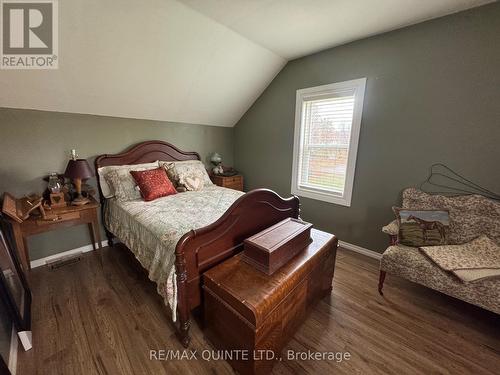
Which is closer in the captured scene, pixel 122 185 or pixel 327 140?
pixel 122 185

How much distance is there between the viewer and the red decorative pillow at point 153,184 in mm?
2296

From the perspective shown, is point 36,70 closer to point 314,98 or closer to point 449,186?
point 314,98

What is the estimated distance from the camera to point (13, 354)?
1.29m

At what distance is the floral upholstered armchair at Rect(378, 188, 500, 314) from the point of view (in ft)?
4.67

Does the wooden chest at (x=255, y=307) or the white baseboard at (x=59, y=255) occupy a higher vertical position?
the wooden chest at (x=255, y=307)

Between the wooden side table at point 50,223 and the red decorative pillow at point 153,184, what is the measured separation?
1.56 feet

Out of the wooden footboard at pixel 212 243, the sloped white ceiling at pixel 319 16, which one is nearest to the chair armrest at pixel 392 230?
the wooden footboard at pixel 212 243

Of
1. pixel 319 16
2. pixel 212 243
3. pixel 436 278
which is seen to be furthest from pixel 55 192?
pixel 436 278

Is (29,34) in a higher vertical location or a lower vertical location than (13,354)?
higher

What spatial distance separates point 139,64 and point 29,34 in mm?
793

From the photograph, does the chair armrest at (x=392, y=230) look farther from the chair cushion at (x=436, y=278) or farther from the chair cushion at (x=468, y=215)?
the chair cushion at (x=468, y=215)

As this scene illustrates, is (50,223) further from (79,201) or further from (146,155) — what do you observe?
(146,155)

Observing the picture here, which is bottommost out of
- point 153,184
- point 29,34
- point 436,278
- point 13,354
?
point 13,354

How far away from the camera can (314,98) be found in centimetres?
276
